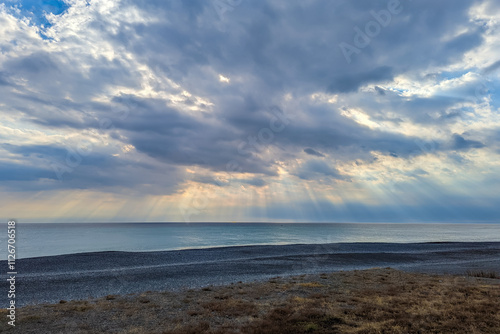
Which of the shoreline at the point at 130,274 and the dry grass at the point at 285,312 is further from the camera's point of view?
the shoreline at the point at 130,274

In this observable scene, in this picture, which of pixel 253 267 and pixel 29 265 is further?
pixel 29 265

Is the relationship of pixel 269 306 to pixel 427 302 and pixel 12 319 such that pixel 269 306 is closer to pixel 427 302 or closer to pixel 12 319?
pixel 427 302

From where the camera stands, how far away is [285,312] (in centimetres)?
1418

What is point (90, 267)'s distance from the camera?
123ft

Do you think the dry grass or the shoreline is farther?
the shoreline

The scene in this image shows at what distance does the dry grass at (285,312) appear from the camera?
11867 mm

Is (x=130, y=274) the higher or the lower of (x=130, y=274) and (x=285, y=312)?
the lower

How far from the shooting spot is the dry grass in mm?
11867

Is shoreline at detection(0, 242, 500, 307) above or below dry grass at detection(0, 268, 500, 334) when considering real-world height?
below

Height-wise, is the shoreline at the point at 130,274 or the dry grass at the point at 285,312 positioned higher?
the dry grass at the point at 285,312

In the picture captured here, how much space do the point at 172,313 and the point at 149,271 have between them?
1987 cm

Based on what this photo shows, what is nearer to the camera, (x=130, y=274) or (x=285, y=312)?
(x=285, y=312)

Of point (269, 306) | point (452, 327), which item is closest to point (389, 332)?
point (452, 327)

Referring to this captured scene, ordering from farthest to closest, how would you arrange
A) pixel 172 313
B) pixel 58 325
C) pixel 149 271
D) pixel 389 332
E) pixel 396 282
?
pixel 149 271 → pixel 396 282 → pixel 172 313 → pixel 58 325 → pixel 389 332
